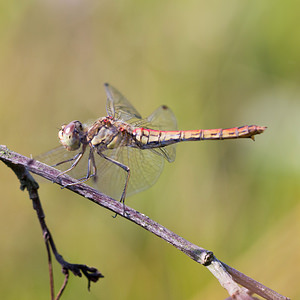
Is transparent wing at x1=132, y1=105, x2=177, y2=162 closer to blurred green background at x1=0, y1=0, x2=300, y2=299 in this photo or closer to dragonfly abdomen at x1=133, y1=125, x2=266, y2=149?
dragonfly abdomen at x1=133, y1=125, x2=266, y2=149

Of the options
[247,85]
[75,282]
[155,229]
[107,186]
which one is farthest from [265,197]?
[155,229]

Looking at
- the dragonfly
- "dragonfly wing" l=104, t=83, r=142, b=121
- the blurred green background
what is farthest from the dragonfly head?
the blurred green background

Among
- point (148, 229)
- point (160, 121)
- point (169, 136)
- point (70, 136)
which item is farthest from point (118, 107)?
point (148, 229)

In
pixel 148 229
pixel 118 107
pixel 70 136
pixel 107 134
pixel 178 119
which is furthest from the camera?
pixel 178 119

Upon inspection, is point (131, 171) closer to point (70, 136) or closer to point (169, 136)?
point (169, 136)

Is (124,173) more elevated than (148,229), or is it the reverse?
(124,173)

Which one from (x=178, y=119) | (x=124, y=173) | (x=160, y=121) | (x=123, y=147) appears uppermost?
(x=178, y=119)
